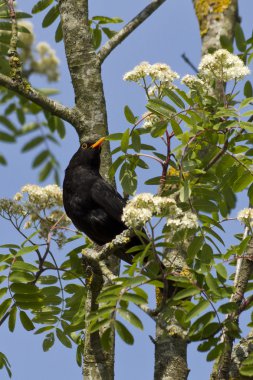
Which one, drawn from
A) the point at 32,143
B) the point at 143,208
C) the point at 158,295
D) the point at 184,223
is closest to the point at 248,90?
the point at 158,295

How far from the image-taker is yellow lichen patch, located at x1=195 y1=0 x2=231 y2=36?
710 cm

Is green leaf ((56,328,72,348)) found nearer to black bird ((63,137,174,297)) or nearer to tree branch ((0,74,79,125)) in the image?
black bird ((63,137,174,297))

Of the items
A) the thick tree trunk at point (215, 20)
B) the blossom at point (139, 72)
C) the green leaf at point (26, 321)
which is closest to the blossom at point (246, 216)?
the blossom at point (139, 72)

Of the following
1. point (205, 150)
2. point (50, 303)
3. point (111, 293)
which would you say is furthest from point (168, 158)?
point (50, 303)

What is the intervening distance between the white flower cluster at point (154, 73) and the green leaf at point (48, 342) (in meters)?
1.78

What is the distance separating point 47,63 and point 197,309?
3941 mm

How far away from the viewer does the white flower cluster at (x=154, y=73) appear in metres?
4.76

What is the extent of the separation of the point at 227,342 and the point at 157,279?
20.5 inches

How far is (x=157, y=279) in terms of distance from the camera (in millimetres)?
4270

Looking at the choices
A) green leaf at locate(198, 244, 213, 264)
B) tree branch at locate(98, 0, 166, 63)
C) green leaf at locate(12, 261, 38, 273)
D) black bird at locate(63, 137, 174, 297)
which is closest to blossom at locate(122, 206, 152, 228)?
green leaf at locate(198, 244, 213, 264)

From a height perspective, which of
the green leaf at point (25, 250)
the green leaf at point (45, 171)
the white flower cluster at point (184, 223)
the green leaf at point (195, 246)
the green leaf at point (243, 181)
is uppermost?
the green leaf at point (45, 171)

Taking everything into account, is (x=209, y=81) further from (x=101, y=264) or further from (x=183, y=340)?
(x=183, y=340)

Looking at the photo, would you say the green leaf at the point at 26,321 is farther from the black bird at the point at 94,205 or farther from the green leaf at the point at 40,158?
the green leaf at the point at 40,158

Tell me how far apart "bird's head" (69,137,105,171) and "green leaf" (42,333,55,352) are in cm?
133
